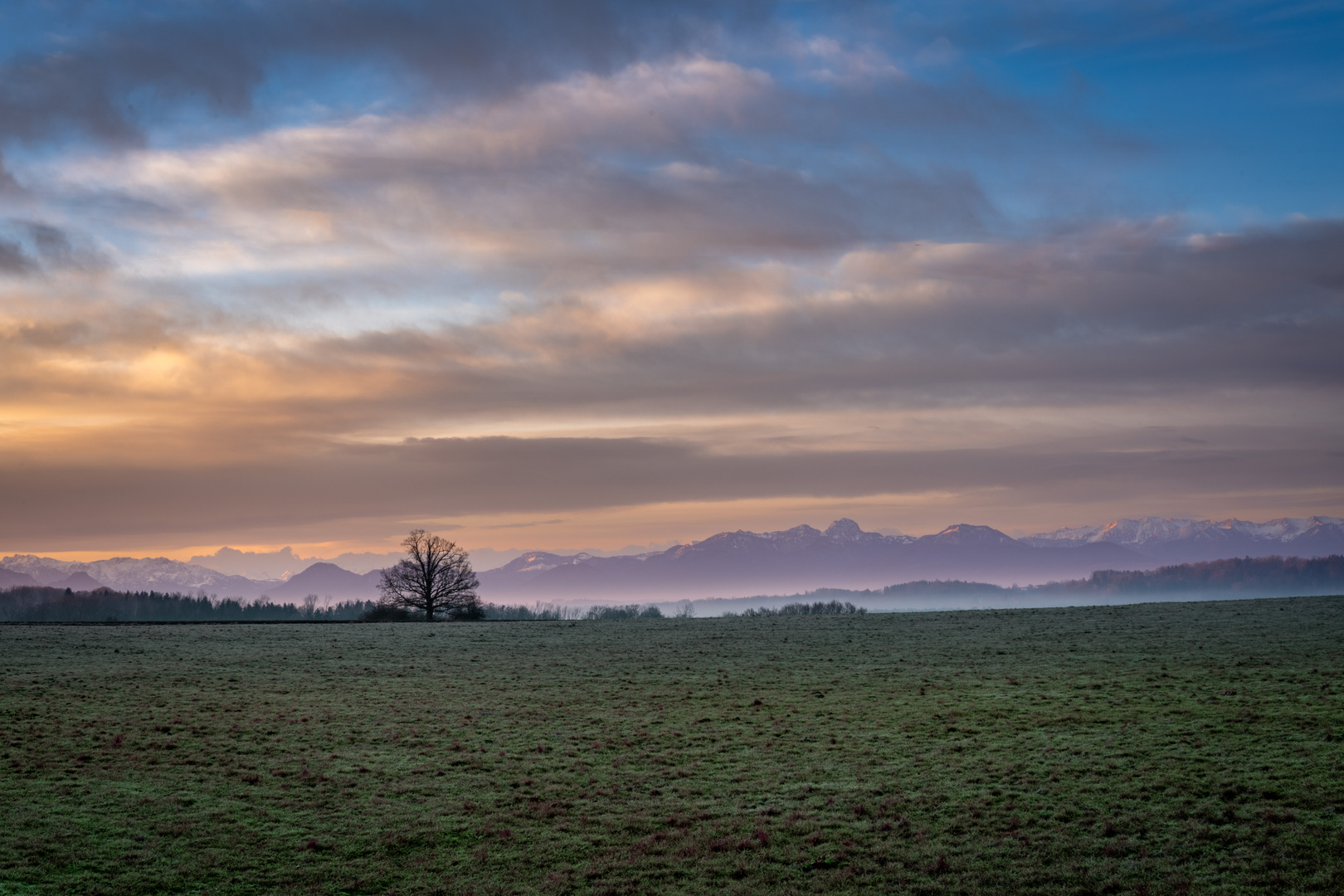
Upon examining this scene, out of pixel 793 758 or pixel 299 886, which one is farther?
pixel 793 758

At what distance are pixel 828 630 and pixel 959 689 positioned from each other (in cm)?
3010

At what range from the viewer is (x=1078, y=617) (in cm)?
7006

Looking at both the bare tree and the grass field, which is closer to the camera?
the grass field

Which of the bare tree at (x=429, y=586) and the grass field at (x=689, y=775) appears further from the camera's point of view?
the bare tree at (x=429, y=586)

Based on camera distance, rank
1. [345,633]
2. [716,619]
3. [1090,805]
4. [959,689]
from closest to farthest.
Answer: [1090,805]
[959,689]
[345,633]
[716,619]

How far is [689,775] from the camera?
26.9 metres

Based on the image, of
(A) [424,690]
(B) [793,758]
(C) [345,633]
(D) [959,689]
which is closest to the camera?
(B) [793,758]

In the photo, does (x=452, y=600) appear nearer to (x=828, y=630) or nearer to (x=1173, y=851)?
(x=828, y=630)

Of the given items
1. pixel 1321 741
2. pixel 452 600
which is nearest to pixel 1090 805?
pixel 1321 741

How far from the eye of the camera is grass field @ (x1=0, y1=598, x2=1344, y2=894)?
1906 centimetres

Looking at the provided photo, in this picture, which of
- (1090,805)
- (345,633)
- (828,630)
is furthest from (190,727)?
(828,630)

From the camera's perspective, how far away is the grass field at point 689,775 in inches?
750

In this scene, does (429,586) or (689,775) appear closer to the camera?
(689,775)

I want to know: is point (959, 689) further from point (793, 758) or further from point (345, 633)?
point (345, 633)
